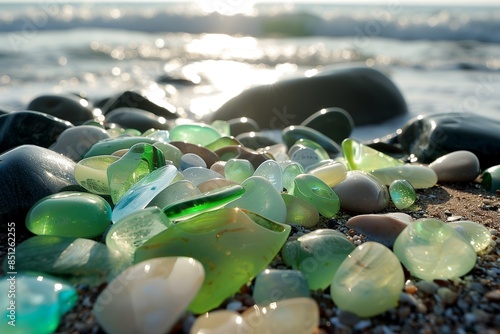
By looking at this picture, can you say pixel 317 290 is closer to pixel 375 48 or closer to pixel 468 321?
pixel 468 321

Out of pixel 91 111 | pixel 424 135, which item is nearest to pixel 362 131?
pixel 424 135

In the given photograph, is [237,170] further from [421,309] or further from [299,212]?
[421,309]

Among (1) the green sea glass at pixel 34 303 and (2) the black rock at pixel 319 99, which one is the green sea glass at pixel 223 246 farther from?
(2) the black rock at pixel 319 99

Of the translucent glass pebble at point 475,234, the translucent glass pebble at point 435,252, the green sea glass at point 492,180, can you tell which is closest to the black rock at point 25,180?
the translucent glass pebble at point 435,252

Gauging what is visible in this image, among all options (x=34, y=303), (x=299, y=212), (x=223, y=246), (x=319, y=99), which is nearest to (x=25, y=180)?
(x=34, y=303)

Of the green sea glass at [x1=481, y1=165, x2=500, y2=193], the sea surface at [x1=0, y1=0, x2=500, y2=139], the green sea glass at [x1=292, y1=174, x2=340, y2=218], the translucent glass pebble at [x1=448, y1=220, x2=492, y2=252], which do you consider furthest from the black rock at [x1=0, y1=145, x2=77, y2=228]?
the sea surface at [x1=0, y1=0, x2=500, y2=139]
